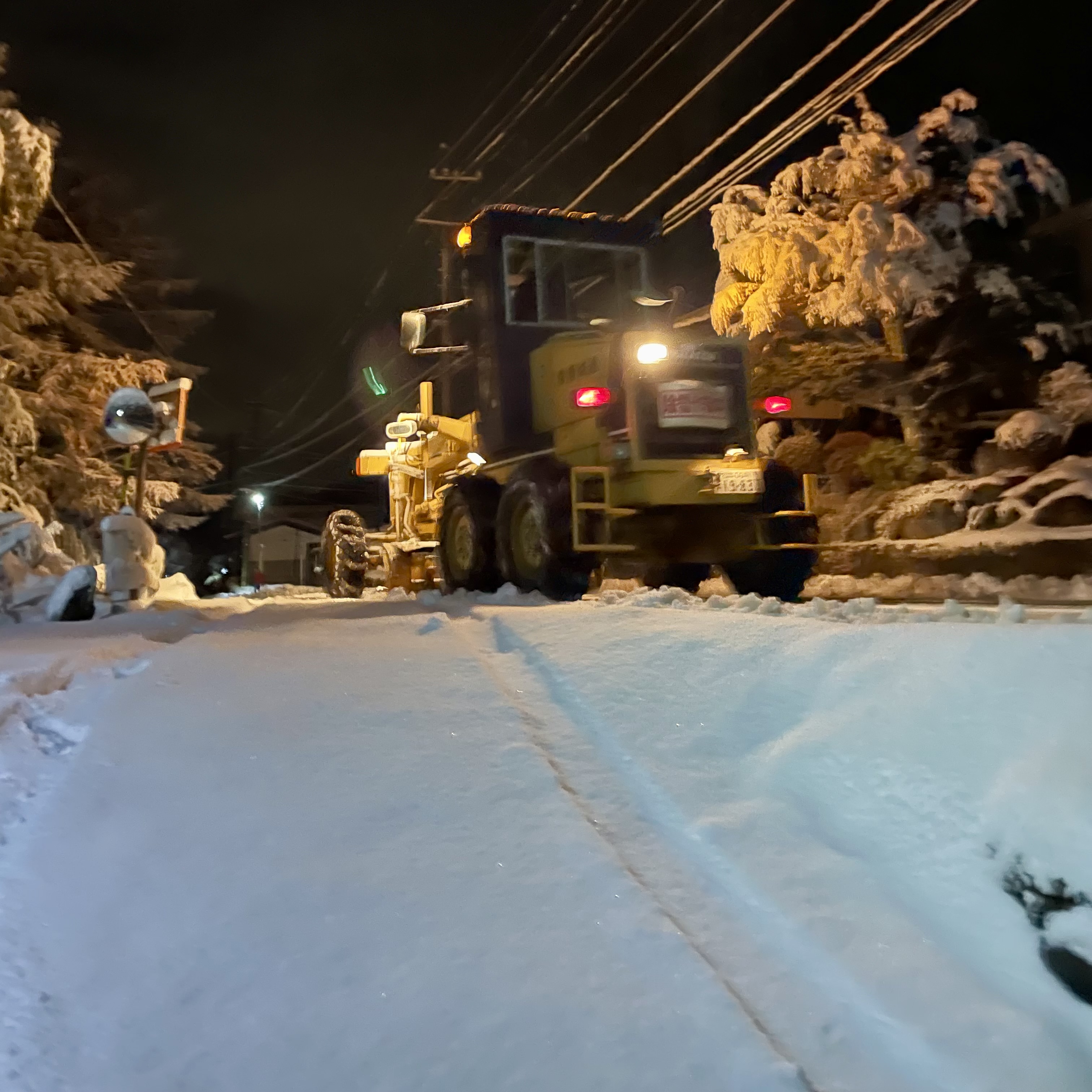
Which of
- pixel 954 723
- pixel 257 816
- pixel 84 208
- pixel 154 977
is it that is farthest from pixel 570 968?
pixel 84 208

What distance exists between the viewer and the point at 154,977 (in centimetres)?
229

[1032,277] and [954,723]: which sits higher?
[1032,277]

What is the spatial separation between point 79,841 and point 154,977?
839 mm

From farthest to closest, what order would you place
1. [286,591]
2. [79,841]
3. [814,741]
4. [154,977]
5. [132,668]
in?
[286,591] → [132,668] → [814,741] → [79,841] → [154,977]

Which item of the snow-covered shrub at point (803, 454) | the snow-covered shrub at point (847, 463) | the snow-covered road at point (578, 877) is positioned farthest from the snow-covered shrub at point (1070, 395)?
the snow-covered road at point (578, 877)

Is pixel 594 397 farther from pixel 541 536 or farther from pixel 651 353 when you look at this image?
pixel 541 536

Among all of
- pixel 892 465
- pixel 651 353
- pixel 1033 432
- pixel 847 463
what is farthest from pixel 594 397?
pixel 847 463

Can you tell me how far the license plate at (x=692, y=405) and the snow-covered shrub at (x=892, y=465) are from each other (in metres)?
7.26

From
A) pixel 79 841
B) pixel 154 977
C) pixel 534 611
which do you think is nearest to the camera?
pixel 154 977

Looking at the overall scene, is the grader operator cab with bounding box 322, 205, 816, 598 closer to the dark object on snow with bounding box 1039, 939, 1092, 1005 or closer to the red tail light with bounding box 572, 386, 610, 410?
the red tail light with bounding box 572, 386, 610, 410

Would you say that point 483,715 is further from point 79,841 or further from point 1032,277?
point 1032,277

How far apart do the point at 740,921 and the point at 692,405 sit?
219 inches

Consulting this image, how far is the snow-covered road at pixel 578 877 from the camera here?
2062mm

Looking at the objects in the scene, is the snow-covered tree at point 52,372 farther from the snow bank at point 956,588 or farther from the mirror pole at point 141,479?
the snow bank at point 956,588
